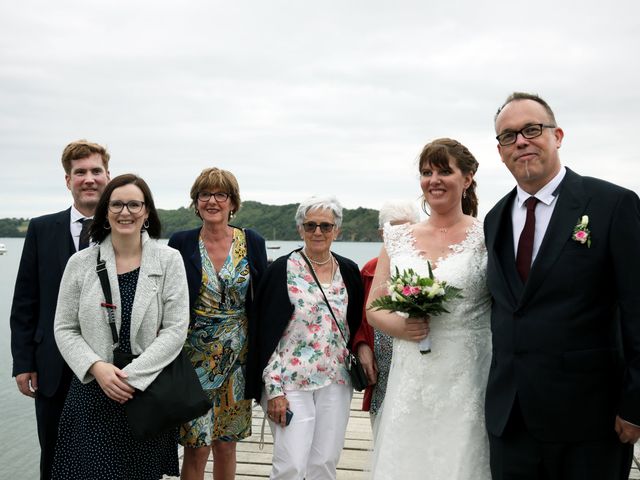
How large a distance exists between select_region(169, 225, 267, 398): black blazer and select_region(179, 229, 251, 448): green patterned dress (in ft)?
0.14

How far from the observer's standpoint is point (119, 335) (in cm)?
328

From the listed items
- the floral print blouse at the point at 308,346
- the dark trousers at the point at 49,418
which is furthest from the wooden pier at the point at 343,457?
the floral print blouse at the point at 308,346

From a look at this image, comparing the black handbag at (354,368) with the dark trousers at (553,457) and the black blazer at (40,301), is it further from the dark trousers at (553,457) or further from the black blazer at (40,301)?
the black blazer at (40,301)

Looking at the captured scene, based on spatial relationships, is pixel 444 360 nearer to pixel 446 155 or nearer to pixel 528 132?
pixel 446 155

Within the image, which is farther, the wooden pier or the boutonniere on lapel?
the wooden pier

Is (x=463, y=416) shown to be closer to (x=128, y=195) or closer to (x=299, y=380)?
(x=299, y=380)

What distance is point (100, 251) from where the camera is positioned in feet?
11.1

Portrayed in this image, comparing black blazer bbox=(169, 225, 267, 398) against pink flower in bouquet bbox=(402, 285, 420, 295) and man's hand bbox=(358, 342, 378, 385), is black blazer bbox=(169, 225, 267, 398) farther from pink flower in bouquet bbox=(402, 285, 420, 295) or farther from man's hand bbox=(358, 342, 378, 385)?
pink flower in bouquet bbox=(402, 285, 420, 295)

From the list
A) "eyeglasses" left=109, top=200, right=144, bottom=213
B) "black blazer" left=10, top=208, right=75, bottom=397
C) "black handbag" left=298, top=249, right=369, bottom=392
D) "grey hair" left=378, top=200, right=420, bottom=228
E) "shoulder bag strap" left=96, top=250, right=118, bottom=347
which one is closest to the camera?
"shoulder bag strap" left=96, top=250, right=118, bottom=347

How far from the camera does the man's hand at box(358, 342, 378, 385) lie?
4008 mm

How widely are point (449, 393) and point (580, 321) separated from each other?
0.92 meters

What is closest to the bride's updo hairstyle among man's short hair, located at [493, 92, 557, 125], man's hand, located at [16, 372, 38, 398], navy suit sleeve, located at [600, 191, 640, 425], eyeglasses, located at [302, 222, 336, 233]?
man's short hair, located at [493, 92, 557, 125]

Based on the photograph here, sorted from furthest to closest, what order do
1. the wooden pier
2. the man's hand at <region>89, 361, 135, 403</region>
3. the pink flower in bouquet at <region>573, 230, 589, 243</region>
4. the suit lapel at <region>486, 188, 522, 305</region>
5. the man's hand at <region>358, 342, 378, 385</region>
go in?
the wooden pier
the man's hand at <region>358, 342, 378, 385</region>
the man's hand at <region>89, 361, 135, 403</region>
the suit lapel at <region>486, 188, 522, 305</region>
the pink flower in bouquet at <region>573, 230, 589, 243</region>

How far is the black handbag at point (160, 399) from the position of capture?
316 cm
